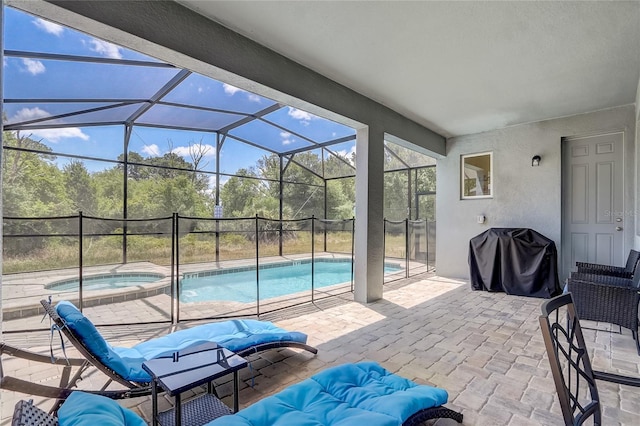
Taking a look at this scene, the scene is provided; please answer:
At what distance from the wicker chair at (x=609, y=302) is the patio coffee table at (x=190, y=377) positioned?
Answer: 10.4 ft

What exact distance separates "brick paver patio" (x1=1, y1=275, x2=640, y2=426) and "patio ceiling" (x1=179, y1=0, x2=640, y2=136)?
10.2ft

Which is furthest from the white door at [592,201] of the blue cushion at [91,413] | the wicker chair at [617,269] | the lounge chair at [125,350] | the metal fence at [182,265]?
the blue cushion at [91,413]

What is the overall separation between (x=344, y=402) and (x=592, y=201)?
5.89m

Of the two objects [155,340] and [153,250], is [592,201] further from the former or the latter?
[153,250]

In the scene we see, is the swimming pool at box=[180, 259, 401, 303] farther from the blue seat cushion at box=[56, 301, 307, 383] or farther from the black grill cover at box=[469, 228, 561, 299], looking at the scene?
the blue seat cushion at box=[56, 301, 307, 383]

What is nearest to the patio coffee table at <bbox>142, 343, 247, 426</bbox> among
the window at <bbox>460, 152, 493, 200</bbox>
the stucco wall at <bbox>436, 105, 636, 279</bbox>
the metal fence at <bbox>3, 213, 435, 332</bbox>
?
the metal fence at <bbox>3, 213, 435, 332</bbox>

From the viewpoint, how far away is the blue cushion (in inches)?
43.0

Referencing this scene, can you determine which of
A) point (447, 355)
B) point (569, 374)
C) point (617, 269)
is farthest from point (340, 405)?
point (617, 269)

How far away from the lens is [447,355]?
9.48ft

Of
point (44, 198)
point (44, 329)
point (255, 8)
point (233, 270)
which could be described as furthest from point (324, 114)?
point (44, 198)

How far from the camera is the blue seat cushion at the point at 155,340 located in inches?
76.0

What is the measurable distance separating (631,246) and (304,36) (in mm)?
5763

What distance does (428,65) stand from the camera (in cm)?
366

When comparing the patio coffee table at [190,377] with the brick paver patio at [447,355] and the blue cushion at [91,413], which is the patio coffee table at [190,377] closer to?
the blue cushion at [91,413]
